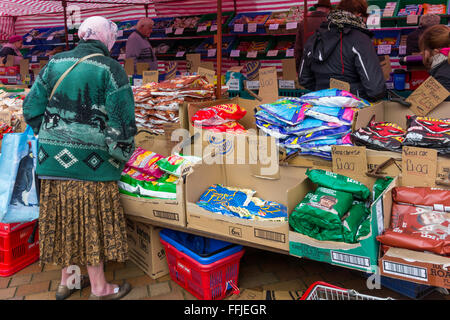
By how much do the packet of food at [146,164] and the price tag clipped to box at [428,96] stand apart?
1.82 m

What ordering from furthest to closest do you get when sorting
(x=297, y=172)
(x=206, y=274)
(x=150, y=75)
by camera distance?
(x=150, y=75), (x=297, y=172), (x=206, y=274)

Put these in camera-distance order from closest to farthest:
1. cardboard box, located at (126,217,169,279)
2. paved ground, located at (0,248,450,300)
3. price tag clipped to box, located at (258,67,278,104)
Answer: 1. paved ground, located at (0,248,450,300)
2. cardboard box, located at (126,217,169,279)
3. price tag clipped to box, located at (258,67,278,104)

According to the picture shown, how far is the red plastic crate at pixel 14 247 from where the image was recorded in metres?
2.93

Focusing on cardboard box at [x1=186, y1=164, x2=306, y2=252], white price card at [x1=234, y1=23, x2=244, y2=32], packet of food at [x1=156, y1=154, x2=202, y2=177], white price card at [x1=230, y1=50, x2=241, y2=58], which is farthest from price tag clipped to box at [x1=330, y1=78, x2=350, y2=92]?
white price card at [x1=234, y1=23, x2=244, y2=32]

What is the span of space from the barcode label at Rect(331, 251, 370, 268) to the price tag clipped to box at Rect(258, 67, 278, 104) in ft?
5.69

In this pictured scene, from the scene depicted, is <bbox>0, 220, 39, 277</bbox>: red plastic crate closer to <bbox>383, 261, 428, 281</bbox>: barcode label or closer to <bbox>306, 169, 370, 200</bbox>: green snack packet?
<bbox>306, 169, 370, 200</bbox>: green snack packet

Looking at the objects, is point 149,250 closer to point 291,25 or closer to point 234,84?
point 234,84

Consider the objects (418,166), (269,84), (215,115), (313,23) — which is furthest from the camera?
(313,23)

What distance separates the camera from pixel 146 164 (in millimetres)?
2707

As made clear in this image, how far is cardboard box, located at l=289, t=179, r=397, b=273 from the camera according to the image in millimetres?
1910

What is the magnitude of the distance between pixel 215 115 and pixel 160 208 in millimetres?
818

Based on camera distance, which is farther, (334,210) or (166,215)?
(166,215)

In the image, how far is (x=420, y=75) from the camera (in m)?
5.24

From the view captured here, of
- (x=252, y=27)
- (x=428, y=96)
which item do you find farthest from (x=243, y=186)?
(x=252, y=27)
